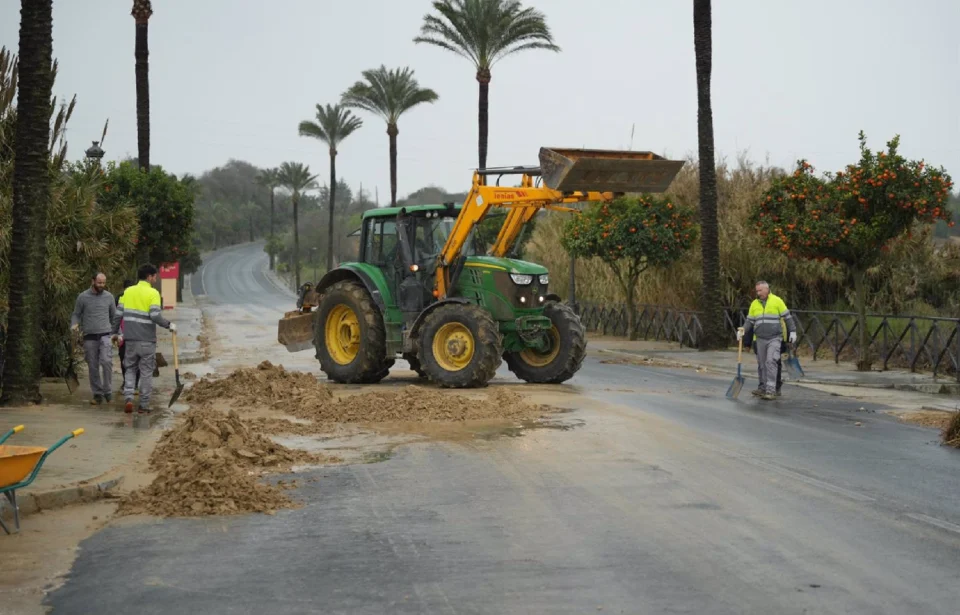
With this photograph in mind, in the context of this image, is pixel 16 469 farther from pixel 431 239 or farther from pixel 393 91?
pixel 393 91

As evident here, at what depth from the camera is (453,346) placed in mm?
17953

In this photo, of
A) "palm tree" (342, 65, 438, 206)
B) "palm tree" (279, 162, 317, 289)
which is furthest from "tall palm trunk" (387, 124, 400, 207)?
"palm tree" (279, 162, 317, 289)

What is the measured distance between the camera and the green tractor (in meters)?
17.5

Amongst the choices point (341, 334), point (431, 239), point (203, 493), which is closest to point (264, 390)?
point (341, 334)

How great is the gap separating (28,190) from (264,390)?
4159 millimetres

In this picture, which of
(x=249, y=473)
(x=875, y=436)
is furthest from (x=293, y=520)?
(x=875, y=436)

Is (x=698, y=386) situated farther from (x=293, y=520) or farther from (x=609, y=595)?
(x=609, y=595)

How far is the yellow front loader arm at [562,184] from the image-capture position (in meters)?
17.1

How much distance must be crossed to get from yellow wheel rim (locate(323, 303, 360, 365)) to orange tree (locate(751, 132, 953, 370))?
927 centimetres

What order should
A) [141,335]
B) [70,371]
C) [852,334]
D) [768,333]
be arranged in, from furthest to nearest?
[852,334] < [70,371] < [768,333] < [141,335]

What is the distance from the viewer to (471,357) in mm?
17719

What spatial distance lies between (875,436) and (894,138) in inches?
436

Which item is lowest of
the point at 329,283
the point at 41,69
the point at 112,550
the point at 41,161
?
the point at 112,550

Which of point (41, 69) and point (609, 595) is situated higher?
point (41, 69)
